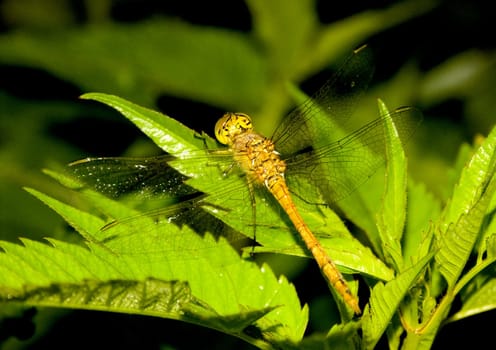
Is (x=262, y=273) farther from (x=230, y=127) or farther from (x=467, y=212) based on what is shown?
(x=230, y=127)

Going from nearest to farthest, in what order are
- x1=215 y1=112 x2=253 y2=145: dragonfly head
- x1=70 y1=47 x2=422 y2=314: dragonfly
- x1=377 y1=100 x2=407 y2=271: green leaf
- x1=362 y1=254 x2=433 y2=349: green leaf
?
x1=362 y1=254 x2=433 y2=349: green leaf, x1=377 y1=100 x2=407 y2=271: green leaf, x1=70 y1=47 x2=422 y2=314: dragonfly, x1=215 y1=112 x2=253 y2=145: dragonfly head

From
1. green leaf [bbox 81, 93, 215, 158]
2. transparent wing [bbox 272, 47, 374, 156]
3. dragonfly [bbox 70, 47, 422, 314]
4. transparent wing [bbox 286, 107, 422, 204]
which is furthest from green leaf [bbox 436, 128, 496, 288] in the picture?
transparent wing [bbox 272, 47, 374, 156]

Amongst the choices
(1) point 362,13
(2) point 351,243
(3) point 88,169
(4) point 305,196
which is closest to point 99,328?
(3) point 88,169

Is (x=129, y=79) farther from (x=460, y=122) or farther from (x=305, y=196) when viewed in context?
(x=460, y=122)

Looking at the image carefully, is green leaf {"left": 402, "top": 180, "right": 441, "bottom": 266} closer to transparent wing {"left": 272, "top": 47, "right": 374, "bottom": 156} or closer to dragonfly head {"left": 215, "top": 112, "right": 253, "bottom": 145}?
transparent wing {"left": 272, "top": 47, "right": 374, "bottom": 156}

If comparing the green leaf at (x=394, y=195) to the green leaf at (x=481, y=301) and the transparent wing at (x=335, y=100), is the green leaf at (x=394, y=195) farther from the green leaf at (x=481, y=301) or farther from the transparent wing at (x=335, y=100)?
the transparent wing at (x=335, y=100)

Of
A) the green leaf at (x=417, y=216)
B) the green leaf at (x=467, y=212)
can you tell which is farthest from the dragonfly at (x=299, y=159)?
the green leaf at (x=467, y=212)
